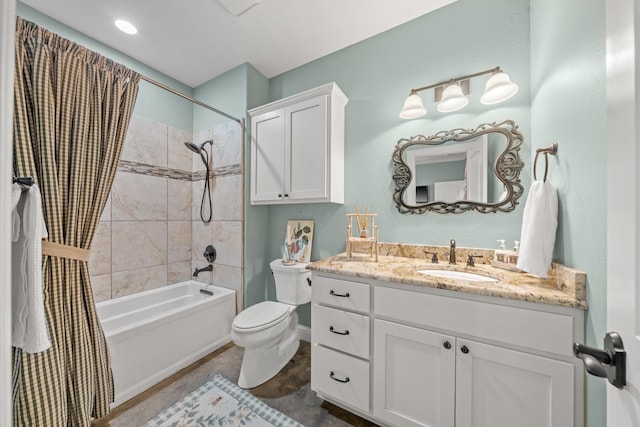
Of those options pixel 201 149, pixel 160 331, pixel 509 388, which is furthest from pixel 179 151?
pixel 509 388

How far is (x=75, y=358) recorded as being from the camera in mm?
1047

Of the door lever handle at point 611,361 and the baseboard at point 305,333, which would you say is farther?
the baseboard at point 305,333

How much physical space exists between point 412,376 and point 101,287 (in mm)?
2442

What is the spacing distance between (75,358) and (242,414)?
895 millimetres

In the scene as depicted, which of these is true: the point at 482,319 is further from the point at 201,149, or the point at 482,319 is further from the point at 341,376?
the point at 201,149

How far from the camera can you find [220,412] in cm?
133

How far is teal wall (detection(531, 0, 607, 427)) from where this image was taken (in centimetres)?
72

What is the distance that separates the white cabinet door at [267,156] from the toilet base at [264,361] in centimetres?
119

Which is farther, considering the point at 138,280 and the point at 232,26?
the point at 138,280

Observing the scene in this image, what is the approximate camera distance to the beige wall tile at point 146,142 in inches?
81.9

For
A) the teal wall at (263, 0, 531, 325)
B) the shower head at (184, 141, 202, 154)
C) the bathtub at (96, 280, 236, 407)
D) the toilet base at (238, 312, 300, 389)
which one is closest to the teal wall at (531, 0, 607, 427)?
the teal wall at (263, 0, 531, 325)

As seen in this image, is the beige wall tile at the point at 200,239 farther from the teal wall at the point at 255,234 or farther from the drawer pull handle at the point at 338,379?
the drawer pull handle at the point at 338,379

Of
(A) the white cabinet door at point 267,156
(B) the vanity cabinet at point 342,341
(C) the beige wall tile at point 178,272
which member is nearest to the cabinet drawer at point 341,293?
(B) the vanity cabinet at point 342,341

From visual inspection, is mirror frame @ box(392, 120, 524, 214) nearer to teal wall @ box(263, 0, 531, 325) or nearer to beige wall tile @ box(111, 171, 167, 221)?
teal wall @ box(263, 0, 531, 325)
